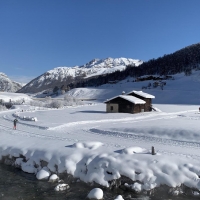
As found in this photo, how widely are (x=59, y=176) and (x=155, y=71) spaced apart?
14858 centimetres

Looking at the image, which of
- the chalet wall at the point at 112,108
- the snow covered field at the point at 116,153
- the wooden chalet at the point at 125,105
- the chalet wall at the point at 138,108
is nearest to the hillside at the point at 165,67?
the chalet wall at the point at 138,108

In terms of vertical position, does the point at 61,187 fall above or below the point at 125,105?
below

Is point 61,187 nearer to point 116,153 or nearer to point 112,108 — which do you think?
point 116,153

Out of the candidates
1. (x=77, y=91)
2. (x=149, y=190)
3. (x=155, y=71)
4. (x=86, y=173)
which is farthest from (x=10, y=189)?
(x=155, y=71)

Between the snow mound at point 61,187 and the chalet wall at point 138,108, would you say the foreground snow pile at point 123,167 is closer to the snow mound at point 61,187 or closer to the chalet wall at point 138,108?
the snow mound at point 61,187

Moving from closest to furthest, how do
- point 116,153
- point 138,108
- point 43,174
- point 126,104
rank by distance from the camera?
point 43,174 → point 116,153 → point 126,104 → point 138,108

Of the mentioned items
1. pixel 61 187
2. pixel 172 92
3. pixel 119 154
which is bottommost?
pixel 61 187

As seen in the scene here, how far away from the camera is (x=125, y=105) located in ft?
151

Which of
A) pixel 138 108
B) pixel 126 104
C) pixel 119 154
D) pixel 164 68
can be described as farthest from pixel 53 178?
pixel 164 68

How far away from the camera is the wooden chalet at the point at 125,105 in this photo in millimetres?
45219

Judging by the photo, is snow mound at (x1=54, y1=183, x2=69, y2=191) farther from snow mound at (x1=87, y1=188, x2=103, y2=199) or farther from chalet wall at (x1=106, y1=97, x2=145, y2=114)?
chalet wall at (x1=106, y1=97, x2=145, y2=114)

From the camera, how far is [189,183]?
12.8 meters

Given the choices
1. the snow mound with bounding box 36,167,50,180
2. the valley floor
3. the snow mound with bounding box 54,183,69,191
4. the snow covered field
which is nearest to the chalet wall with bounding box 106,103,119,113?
the snow covered field

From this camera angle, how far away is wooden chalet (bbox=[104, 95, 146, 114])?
148 feet
